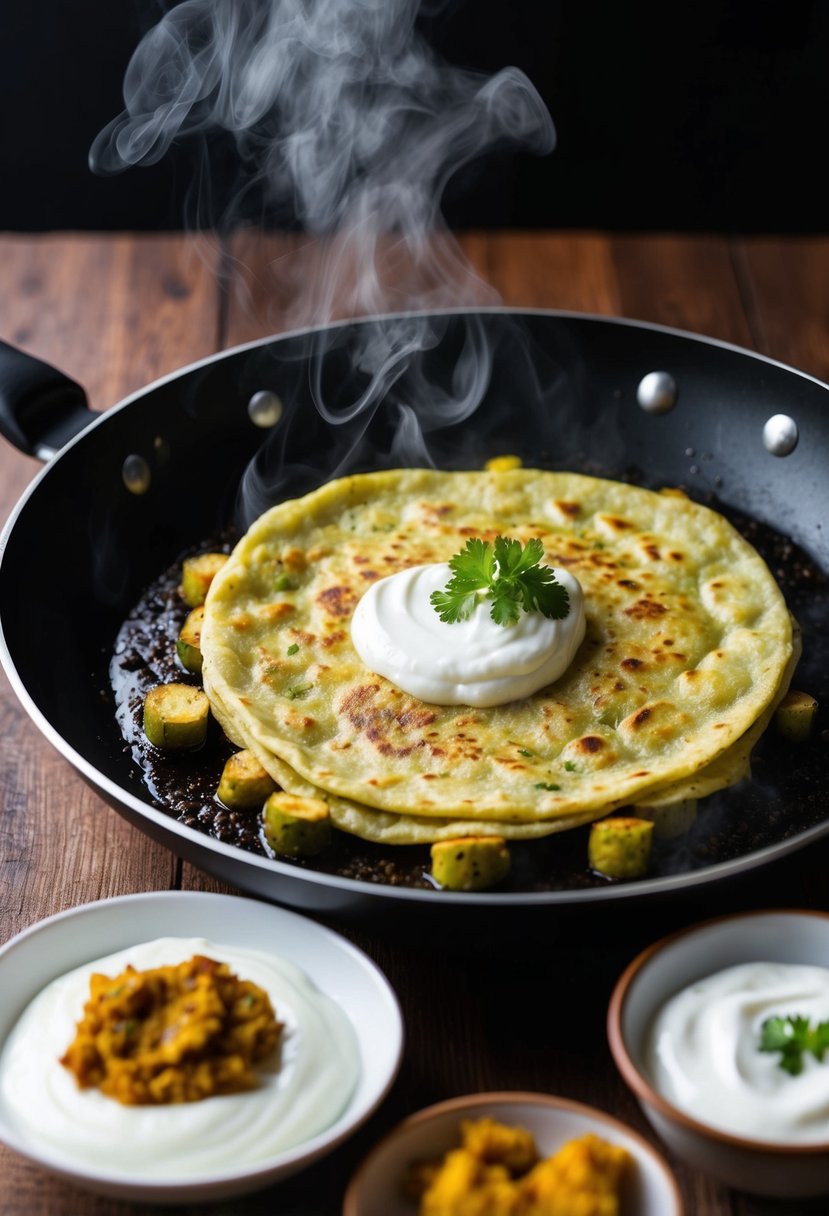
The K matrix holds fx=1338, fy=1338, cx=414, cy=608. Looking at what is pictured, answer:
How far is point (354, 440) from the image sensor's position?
4.67 m

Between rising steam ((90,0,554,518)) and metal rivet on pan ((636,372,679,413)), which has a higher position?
rising steam ((90,0,554,518))

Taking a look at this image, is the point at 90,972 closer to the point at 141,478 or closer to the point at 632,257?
the point at 141,478

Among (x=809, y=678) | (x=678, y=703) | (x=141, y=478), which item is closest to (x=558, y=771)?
(x=678, y=703)

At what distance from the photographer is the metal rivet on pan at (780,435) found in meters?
4.42

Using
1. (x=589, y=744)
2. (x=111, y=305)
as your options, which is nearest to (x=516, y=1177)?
(x=589, y=744)

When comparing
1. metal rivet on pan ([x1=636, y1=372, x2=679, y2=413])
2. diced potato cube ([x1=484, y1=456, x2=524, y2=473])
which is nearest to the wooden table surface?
metal rivet on pan ([x1=636, y1=372, x2=679, y2=413])

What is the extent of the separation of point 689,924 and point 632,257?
4.04 m

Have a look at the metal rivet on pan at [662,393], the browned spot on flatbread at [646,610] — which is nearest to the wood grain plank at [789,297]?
the metal rivet on pan at [662,393]

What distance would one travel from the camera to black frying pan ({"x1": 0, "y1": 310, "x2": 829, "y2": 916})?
151 inches

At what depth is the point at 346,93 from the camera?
5406 millimetres

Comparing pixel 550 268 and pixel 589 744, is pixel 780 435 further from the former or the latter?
pixel 550 268

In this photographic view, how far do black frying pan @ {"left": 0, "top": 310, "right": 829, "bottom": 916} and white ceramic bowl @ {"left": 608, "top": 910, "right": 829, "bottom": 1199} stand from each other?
2.27 ft

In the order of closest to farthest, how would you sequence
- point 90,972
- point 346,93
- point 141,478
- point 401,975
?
point 90,972
point 401,975
point 141,478
point 346,93

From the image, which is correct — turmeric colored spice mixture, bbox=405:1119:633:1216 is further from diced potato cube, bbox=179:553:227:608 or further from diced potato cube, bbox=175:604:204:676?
diced potato cube, bbox=179:553:227:608
